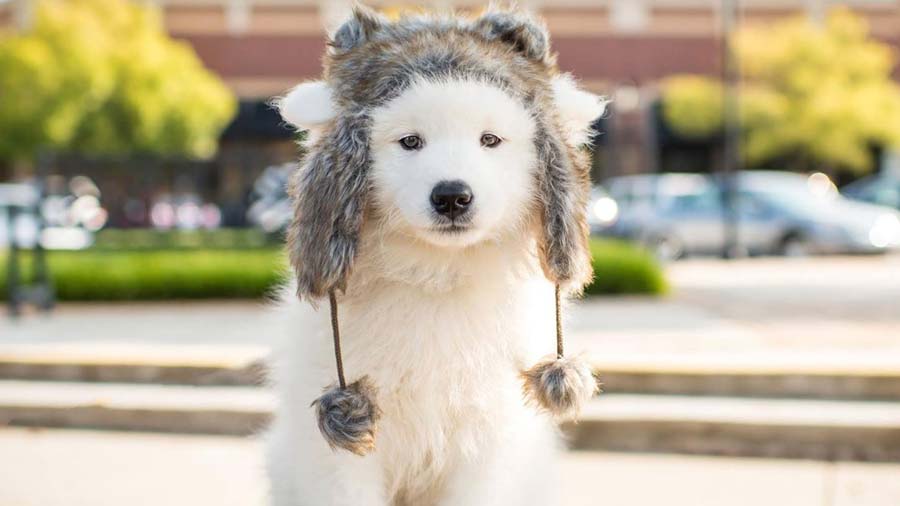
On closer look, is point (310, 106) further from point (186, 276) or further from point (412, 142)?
point (186, 276)

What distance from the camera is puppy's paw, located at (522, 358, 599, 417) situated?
2.82 metres

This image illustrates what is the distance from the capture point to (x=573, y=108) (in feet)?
9.59

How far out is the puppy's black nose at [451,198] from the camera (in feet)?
8.48

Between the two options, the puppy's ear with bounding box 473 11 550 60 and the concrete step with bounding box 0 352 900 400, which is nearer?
the puppy's ear with bounding box 473 11 550 60

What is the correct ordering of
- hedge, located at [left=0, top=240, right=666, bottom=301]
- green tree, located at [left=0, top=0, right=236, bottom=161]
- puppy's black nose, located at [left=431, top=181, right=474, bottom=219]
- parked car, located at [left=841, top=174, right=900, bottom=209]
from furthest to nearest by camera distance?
green tree, located at [left=0, top=0, right=236, bottom=161]
parked car, located at [left=841, top=174, right=900, bottom=209]
hedge, located at [left=0, top=240, right=666, bottom=301]
puppy's black nose, located at [left=431, top=181, right=474, bottom=219]

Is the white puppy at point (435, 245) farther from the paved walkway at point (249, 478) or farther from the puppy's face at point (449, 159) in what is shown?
the paved walkway at point (249, 478)

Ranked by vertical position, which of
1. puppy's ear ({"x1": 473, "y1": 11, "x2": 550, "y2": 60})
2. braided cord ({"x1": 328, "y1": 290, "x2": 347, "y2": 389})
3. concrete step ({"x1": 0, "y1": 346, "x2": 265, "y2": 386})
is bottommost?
concrete step ({"x1": 0, "y1": 346, "x2": 265, "y2": 386})

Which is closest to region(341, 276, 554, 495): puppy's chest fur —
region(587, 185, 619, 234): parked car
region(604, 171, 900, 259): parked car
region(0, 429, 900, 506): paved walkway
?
region(0, 429, 900, 506): paved walkway

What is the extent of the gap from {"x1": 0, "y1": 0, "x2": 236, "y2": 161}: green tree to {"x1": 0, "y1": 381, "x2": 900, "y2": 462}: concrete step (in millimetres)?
28149

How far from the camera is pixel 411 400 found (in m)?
2.91

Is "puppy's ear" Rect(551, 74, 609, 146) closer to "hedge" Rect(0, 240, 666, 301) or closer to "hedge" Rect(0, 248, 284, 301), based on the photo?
"hedge" Rect(0, 240, 666, 301)

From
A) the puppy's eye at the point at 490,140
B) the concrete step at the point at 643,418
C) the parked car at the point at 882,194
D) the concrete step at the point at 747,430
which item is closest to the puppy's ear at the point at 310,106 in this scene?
the puppy's eye at the point at 490,140

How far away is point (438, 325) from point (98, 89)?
33.7 metres

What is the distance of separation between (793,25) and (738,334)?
93.3 feet
